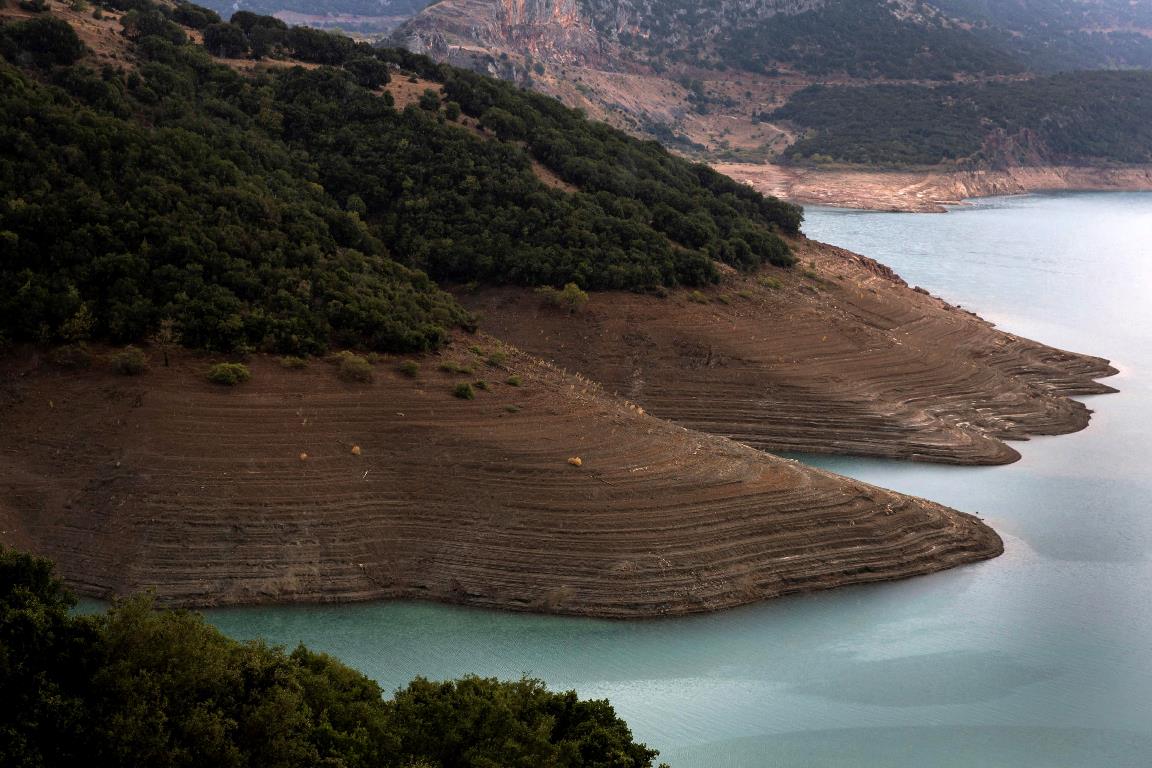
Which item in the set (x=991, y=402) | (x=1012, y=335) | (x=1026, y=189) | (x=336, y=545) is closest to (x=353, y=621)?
(x=336, y=545)

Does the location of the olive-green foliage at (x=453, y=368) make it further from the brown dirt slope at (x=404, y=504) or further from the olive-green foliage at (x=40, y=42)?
the olive-green foliage at (x=40, y=42)

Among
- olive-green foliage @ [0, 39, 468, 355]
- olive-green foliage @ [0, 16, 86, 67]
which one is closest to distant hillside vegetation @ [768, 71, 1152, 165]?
olive-green foliage @ [0, 39, 468, 355]

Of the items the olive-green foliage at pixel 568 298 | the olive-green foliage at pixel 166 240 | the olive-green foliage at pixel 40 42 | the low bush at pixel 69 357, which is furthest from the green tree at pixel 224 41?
the low bush at pixel 69 357

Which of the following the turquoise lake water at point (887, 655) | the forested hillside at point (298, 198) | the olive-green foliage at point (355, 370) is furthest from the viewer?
the olive-green foliage at point (355, 370)

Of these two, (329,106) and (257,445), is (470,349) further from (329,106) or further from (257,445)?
(329,106)

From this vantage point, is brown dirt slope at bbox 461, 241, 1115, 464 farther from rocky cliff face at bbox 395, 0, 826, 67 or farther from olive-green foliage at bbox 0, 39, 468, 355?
rocky cliff face at bbox 395, 0, 826, 67
